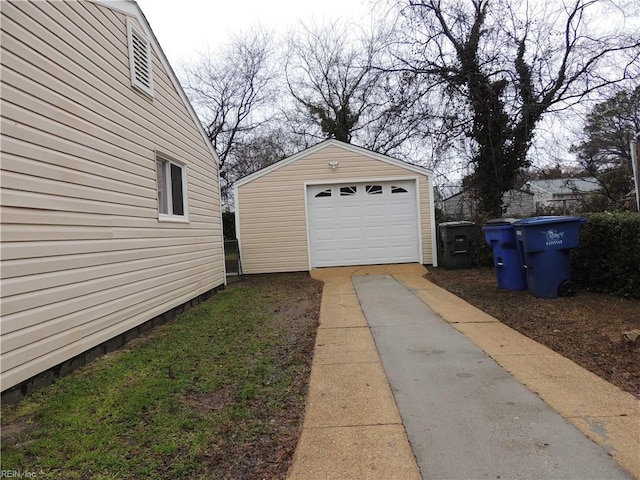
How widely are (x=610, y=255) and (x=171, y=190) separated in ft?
24.9

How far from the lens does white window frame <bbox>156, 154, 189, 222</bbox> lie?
7055 millimetres

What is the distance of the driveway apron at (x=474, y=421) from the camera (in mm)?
2477

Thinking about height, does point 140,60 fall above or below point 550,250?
above

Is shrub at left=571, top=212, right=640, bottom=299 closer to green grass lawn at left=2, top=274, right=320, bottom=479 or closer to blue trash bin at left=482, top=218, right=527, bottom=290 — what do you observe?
blue trash bin at left=482, top=218, right=527, bottom=290

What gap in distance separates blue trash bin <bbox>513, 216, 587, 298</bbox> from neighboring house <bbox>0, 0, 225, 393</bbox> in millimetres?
5931

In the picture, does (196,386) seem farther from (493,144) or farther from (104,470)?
(493,144)

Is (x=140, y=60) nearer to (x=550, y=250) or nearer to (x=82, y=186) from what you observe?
(x=82, y=186)

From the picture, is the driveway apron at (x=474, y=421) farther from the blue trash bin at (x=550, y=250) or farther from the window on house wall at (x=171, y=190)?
the window on house wall at (x=171, y=190)

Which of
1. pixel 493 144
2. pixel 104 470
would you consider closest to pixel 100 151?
pixel 104 470

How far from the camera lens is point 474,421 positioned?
3.06m

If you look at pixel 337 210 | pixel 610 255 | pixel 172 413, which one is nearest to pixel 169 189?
pixel 172 413

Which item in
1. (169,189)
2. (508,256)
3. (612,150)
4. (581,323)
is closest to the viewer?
(581,323)

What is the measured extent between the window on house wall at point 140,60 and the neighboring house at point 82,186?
0.02 m

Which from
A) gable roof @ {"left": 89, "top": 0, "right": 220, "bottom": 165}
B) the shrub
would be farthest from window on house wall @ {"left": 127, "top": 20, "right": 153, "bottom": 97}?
the shrub
